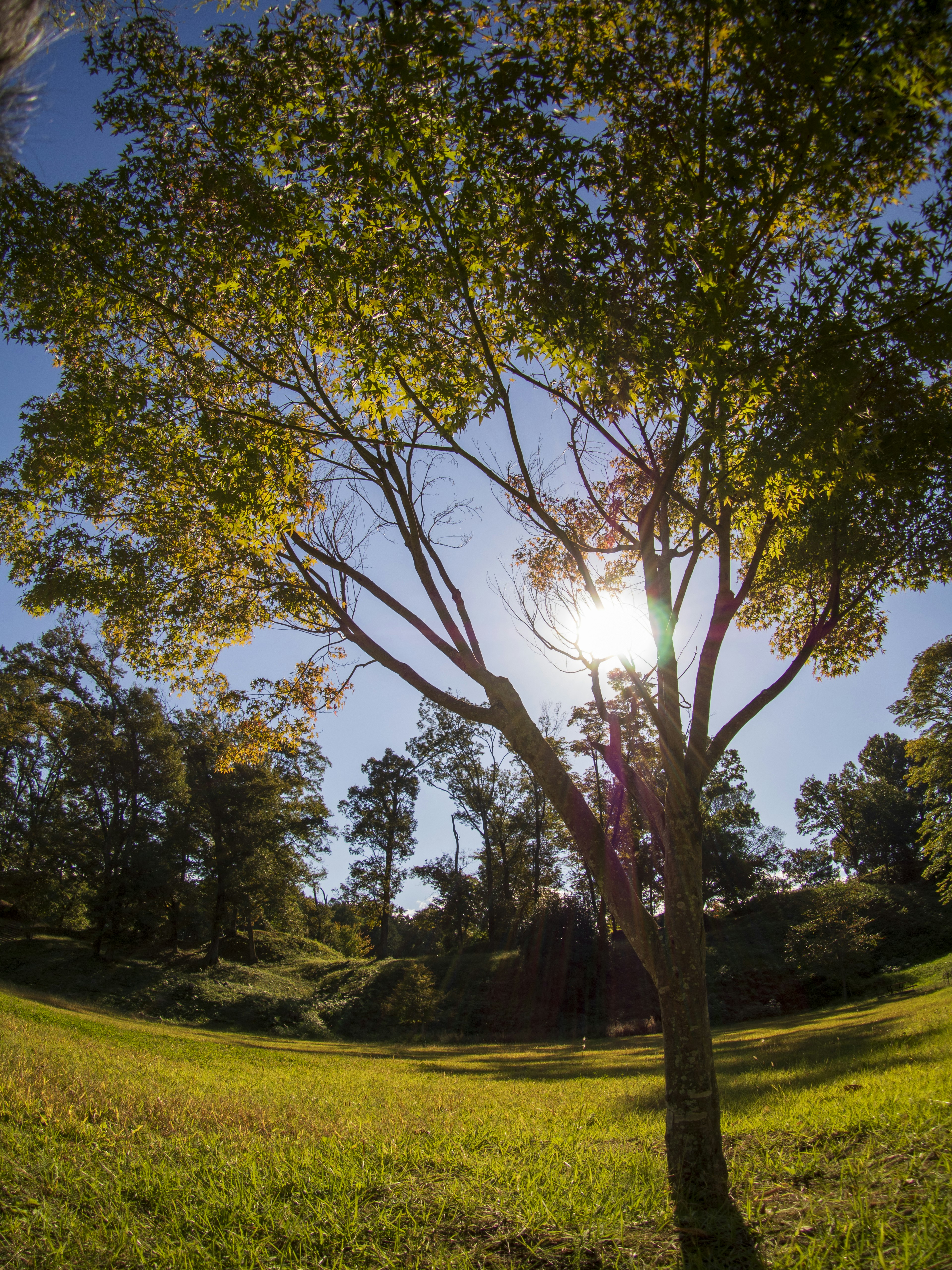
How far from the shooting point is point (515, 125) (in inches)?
175

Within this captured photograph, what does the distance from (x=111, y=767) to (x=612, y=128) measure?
39.4 metres

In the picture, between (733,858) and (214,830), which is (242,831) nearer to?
(214,830)

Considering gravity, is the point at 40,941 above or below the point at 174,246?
below

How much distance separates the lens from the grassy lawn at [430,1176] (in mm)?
2926

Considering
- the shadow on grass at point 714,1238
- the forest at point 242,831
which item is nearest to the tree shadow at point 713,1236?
the shadow on grass at point 714,1238

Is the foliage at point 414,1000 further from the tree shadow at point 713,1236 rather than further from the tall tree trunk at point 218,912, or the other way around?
the tree shadow at point 713,1236

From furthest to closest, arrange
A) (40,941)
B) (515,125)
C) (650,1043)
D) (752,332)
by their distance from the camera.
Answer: (40,941), (650,1043), (515,125), (752,332)

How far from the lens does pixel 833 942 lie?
25938 mm

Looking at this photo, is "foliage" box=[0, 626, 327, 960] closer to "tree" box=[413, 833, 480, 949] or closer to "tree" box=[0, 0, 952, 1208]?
"tree" box=[413, 833, 480, 949]

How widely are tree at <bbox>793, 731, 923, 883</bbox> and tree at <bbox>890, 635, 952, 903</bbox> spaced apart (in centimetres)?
2757

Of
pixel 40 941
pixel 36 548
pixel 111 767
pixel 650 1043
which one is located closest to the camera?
pixel 36 548

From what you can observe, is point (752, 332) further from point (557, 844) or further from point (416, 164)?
point (557, 844)

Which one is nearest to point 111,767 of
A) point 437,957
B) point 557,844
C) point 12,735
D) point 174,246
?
point 12,735

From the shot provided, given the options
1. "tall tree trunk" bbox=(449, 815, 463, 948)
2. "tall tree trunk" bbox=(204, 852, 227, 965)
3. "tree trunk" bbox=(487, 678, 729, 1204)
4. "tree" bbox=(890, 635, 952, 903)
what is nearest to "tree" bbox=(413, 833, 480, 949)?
"tall tree trunk" bbox=(449, 815, 463, 948)
